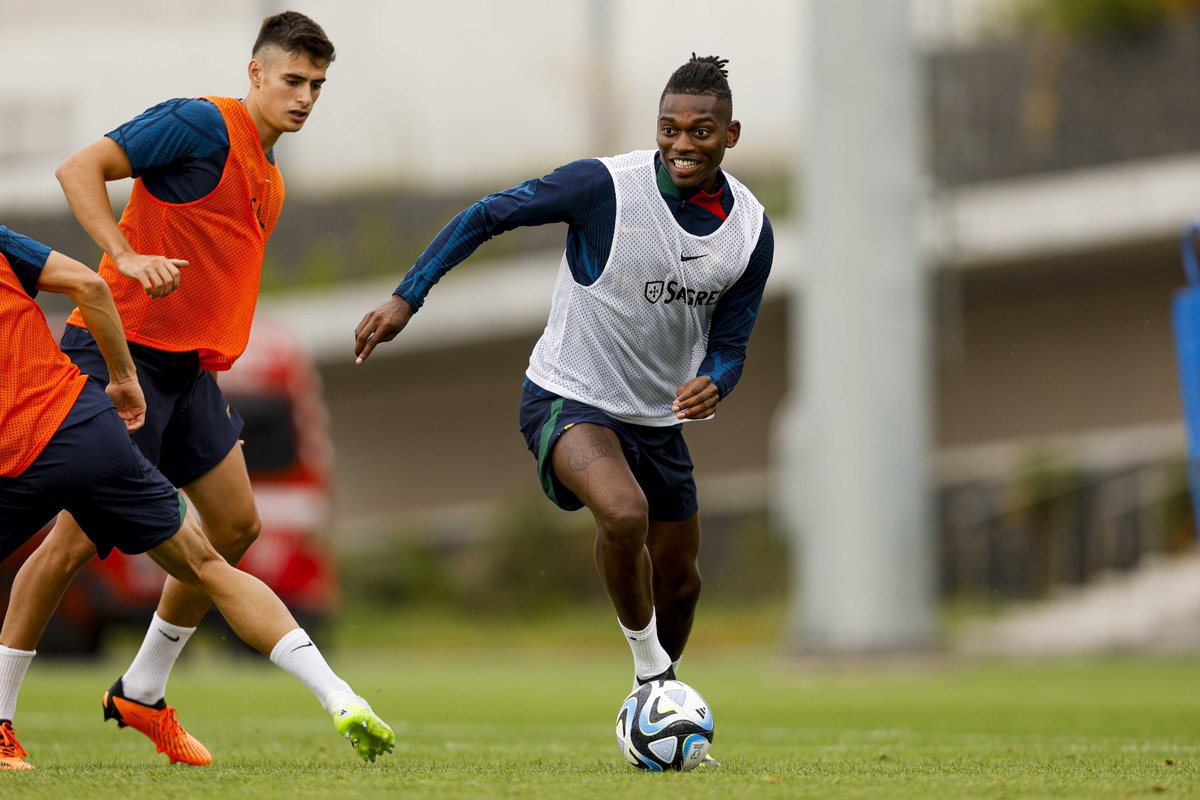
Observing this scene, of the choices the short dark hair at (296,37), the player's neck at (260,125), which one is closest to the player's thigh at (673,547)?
the player's neck at (260,125)

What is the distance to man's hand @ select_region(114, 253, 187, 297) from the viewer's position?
19.4 feet

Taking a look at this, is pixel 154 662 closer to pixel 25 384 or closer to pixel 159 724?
pixel 159 724

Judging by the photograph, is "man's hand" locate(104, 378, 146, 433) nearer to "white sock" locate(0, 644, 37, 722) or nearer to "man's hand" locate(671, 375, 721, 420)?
"white sock" locate(0, 644, 37, 722)

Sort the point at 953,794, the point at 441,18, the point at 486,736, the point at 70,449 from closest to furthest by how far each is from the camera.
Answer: the point at 953,794
the point at 70,449
the point at 486,736
the point at 441,18

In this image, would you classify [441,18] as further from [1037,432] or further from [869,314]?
[869,314]

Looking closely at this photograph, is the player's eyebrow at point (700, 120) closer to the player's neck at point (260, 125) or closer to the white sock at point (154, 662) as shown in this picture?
the player's neck at point (260, 125)

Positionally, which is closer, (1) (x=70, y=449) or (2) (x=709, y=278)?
(1) (x=70, y=449)

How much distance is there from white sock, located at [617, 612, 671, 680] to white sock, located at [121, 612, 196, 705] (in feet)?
5.50

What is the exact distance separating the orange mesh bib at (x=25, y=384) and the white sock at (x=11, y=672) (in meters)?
1.02

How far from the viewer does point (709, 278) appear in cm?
675

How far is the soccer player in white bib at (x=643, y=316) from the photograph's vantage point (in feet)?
21.4

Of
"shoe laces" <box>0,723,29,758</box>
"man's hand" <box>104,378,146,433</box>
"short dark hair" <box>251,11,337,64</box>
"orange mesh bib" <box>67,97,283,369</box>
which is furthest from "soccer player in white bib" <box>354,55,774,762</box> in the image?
"shoe laces" <box>0,723,29,758</box>

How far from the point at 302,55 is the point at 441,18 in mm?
25646

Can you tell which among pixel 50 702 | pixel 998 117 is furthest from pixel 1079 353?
pixel 50 702
